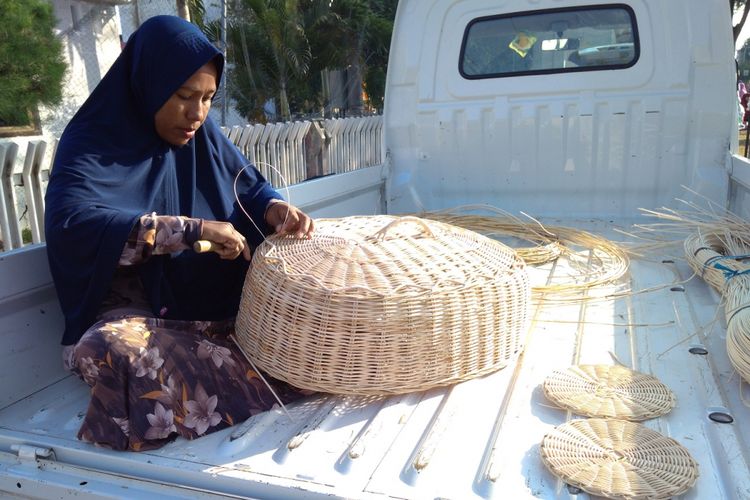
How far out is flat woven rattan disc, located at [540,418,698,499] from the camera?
119 centimetres

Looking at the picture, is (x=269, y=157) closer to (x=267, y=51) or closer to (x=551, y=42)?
(x=551, y=42)

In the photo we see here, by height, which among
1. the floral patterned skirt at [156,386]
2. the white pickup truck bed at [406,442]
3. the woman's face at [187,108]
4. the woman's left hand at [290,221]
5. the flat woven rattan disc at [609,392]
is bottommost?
the white pickup truck bed at [406,442]

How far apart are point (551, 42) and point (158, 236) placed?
2.53 metres

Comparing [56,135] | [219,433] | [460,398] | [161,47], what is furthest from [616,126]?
[56,135]

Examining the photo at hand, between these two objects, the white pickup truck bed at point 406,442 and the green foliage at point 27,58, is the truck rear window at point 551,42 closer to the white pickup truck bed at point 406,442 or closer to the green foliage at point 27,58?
the white pickup truck bed at point 406,442

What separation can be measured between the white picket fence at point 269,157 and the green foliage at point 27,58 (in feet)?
1.49

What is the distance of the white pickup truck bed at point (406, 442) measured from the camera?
125 centimetres

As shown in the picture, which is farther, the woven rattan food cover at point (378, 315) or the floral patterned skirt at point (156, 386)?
the woven rattan food cover at point (378, 315)

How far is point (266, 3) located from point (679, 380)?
13.2 metres

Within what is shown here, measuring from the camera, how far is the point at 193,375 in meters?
1.60

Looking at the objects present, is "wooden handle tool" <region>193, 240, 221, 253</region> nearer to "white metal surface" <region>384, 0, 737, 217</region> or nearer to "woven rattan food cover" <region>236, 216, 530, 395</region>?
"woven rattan food cover" <region>236, 216, 530, 395</region>

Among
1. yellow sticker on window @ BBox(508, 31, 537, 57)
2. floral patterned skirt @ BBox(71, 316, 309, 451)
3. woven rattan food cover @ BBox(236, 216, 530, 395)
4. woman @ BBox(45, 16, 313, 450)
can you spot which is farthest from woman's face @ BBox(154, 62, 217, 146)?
yellow sticker on window @ BBox(508, 31, 537, 57)

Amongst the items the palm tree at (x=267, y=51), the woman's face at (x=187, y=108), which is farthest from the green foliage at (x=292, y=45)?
the woman's face at (x=187, y=108)

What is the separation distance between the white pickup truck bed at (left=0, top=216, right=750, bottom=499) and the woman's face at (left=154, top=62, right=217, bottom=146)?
0.79 meters
